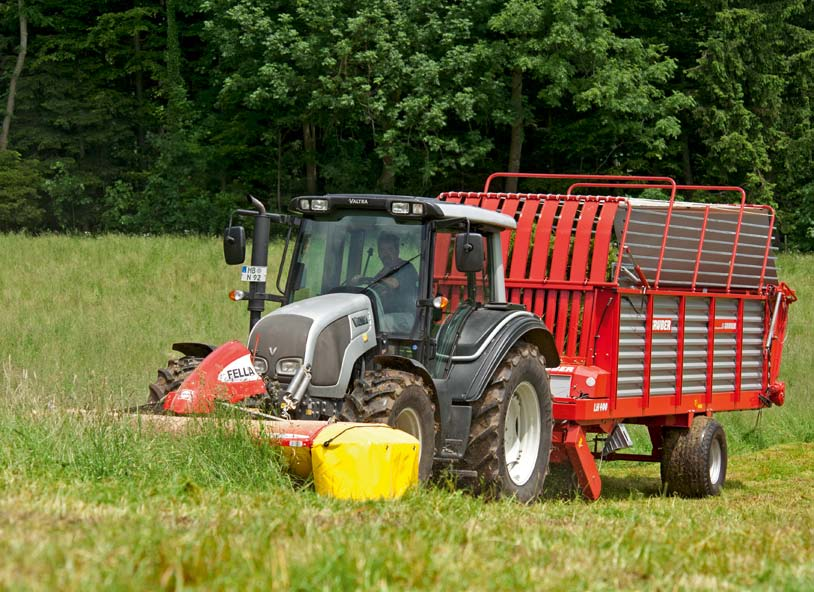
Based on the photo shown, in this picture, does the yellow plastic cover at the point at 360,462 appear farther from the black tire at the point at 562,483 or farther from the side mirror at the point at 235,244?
the black tire at the point at 562,483

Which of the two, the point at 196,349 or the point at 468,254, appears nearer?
the point at 468,254

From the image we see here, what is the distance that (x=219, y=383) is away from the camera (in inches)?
321

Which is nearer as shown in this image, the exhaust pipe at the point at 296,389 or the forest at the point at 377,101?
the exhaust pipe at the point at 296,389

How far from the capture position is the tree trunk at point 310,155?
35.8m

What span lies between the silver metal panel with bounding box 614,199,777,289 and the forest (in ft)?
62.8

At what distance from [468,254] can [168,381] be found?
7.35ft

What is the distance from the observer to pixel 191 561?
179 inches

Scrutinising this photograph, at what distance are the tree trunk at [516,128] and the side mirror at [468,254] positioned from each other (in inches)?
969

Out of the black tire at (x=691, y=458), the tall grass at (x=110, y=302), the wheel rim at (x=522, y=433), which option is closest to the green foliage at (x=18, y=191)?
the tall grass at (x=110, y=302)

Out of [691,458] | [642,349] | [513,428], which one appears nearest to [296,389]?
[513,428]

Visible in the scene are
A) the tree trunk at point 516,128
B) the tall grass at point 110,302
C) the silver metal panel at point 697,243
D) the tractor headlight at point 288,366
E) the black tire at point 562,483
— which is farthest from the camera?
the tree trunk at point 516,128

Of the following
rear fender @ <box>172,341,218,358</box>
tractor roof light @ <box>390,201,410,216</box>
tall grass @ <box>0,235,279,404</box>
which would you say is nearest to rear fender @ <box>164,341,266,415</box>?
rear fender @ <box>172,341,218,358</box>

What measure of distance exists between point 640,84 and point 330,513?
92.9ft

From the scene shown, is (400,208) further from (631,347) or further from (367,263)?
(631,347)
